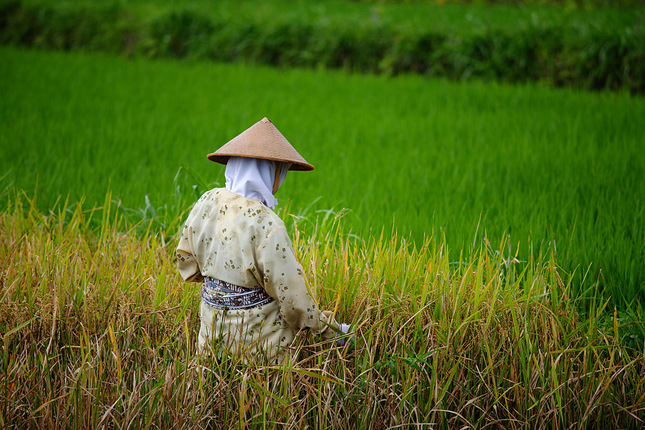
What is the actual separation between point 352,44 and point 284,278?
7161 mm

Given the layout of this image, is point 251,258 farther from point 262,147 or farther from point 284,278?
point 262,147

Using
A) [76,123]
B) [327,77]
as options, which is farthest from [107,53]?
[76,123]

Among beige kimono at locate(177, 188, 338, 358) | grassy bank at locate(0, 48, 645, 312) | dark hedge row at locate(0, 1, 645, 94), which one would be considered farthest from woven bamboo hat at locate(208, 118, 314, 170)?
dark hedge row at locate(0, 1, 645, 94)

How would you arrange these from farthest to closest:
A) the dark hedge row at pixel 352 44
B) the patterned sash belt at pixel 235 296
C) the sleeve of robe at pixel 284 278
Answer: the dark hedge row at pixel 352 44
the patterned sash belt at pixel 235 296
the sleeve of robe at pixel 284 278

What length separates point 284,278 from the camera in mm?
1621

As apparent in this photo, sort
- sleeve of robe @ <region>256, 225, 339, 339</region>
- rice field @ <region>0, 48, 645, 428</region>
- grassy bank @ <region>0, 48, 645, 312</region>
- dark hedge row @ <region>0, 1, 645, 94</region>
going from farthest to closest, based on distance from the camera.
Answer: dark hedge row @ <region>0, 1, 645, 94</region> → grassy bank @ <region>0, 48, 645, 312</region> → rice field @ <region>0, 48, 645, 428</region> → sleeve of robe @ <region>256, 225, 339, 339</region>

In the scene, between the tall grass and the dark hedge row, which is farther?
the dark hedge row

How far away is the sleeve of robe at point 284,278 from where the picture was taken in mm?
1610

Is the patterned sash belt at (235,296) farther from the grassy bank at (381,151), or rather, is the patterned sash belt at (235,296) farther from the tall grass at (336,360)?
the grassy bank at (381,151)

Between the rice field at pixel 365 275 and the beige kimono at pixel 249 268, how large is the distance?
11 cm

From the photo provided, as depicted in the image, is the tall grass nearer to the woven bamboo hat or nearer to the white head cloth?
the white head cloth

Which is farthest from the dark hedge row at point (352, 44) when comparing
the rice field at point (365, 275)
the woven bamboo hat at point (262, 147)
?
the woven bamboo hat at point (262, 147)

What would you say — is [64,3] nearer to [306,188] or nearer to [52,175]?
[52,175]

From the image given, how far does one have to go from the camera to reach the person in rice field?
1627 mm
